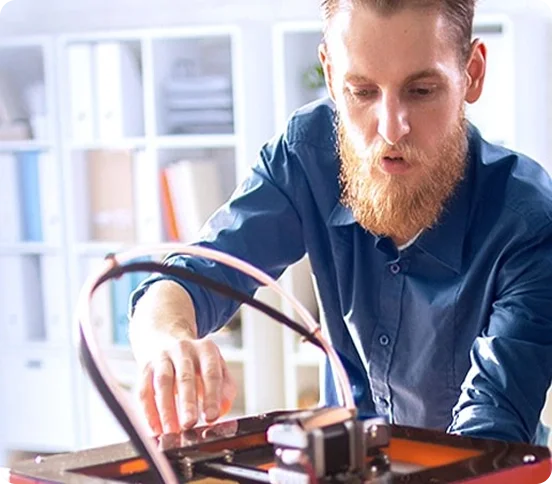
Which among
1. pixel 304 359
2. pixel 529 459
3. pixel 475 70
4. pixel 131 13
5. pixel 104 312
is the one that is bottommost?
pixel 304 359

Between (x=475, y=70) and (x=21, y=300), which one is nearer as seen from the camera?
(x=475, y=70)

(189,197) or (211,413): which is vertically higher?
(189,197)

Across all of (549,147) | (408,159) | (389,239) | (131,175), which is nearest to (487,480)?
(408,159)

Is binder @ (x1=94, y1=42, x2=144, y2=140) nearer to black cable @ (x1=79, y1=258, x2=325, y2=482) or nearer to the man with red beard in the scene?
the man with red beard

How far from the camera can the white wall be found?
3.51 m

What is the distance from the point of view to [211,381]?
1.09 meters

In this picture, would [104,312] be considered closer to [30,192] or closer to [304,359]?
[30,192]

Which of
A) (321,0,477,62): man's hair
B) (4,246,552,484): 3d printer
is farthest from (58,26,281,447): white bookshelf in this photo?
(4,246,552,484): 3d printer

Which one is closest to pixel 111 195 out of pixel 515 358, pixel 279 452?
pixel 515 358

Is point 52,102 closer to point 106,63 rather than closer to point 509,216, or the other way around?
point 106,63

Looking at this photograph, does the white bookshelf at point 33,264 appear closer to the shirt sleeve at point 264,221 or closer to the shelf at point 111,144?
the shelf at point 111,144

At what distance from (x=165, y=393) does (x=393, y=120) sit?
0.41 meters

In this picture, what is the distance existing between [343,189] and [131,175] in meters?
2.01

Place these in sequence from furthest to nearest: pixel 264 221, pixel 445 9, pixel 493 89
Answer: pixel 493 89, pixel 264 221, pixel 445 9
